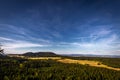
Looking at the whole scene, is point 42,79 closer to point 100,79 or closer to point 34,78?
point 34,78

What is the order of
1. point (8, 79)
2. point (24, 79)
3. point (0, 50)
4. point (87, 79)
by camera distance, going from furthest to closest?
point (87, 79), point (24, 79), point (8, 79), point (0, 50)

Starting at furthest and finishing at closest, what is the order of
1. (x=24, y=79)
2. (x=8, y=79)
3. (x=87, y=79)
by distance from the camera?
1. (x=87, y=79)
2. (x=24, y=79)
3. (x=8, y=79)

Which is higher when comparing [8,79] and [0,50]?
[0,50]

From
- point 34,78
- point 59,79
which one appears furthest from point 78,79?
point 34,78

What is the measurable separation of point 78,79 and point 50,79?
11755 mm

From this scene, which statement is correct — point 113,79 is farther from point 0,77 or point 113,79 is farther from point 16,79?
point 0,77

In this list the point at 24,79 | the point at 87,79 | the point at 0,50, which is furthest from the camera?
the point at 87,79

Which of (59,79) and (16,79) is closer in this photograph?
(16,79)

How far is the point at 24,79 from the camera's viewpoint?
61781mm

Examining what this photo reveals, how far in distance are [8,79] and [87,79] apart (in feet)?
108

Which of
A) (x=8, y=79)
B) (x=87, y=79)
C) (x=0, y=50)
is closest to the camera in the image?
(x=0, y=50)

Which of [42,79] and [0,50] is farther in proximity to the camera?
[42,79]

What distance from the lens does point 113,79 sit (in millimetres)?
66375

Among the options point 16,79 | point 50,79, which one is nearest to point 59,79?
point 50,79
